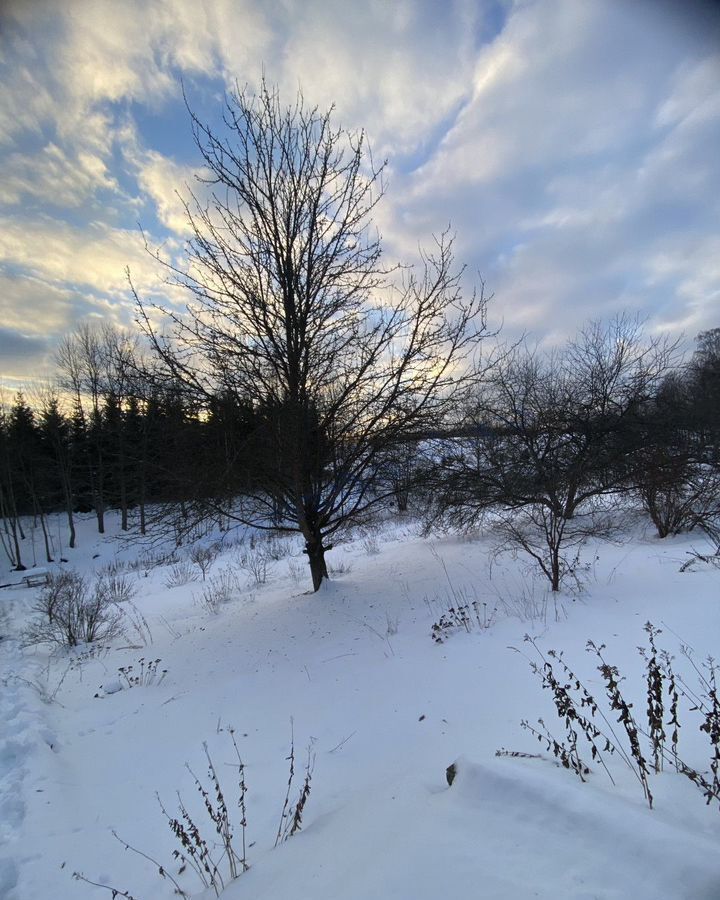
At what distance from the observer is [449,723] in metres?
3.40

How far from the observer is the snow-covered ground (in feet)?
5.64

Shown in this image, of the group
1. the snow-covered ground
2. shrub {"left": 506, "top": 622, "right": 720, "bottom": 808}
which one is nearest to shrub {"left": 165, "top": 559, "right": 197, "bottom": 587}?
the snow-covered ground

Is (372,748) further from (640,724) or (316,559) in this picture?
(316,559)

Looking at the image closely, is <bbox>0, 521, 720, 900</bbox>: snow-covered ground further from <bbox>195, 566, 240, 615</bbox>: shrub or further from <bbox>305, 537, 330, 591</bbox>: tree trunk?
<bbox>195, 566, 240, 615</bbox>: shrub

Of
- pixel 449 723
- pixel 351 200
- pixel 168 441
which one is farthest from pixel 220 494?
pixel 351 200

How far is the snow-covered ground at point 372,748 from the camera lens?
5.64ft

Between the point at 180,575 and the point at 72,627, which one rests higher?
the point at 72,627

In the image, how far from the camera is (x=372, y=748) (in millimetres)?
3328

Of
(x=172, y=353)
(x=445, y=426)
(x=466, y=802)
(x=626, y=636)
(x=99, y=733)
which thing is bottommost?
(x=99, y=733)

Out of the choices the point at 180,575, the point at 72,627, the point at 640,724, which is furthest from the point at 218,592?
the point at 640,724

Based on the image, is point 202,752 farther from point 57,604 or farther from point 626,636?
point 57,604

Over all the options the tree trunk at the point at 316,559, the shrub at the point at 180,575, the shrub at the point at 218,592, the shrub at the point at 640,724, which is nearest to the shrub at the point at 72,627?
the shrub at the point at 218,592

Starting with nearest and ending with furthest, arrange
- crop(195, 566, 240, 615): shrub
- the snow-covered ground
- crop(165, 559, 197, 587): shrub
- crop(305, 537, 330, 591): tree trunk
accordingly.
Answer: the snow-covered ground < crop(305, 537, 330, 591): tree trunk < crop(195, 566, 240, 615): shrub < crop(165, 559, 197, 587): shrub

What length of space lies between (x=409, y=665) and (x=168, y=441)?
4665 millimetres
